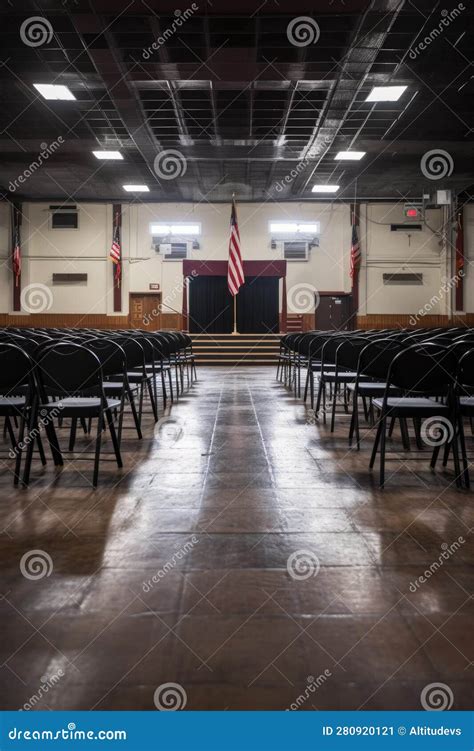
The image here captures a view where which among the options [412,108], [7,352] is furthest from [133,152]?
[7,352]

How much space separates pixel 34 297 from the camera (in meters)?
19.5

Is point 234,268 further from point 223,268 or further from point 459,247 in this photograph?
point 459,247

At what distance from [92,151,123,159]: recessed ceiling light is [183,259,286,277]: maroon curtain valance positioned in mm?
4942

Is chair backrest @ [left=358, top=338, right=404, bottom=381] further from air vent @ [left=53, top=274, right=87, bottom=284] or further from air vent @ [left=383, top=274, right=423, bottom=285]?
air vent @ [left=53, top=274, right=87, bottom=284]

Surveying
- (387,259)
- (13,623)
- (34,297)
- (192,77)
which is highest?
(192,77)

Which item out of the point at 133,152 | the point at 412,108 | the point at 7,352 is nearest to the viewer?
the point at 7,352

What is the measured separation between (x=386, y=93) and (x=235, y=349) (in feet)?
27.1

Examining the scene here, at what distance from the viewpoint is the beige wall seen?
760 inches

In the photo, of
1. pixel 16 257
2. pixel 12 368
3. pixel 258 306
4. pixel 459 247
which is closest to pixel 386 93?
pixel 459 247

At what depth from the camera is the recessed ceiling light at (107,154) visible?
14.3 meters

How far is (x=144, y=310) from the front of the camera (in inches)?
767

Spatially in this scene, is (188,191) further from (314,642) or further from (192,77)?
(314,642)

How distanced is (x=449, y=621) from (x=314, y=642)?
1.43 ft

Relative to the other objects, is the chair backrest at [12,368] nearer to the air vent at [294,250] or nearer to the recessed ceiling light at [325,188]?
the recessed ceiling light at [325,188]
